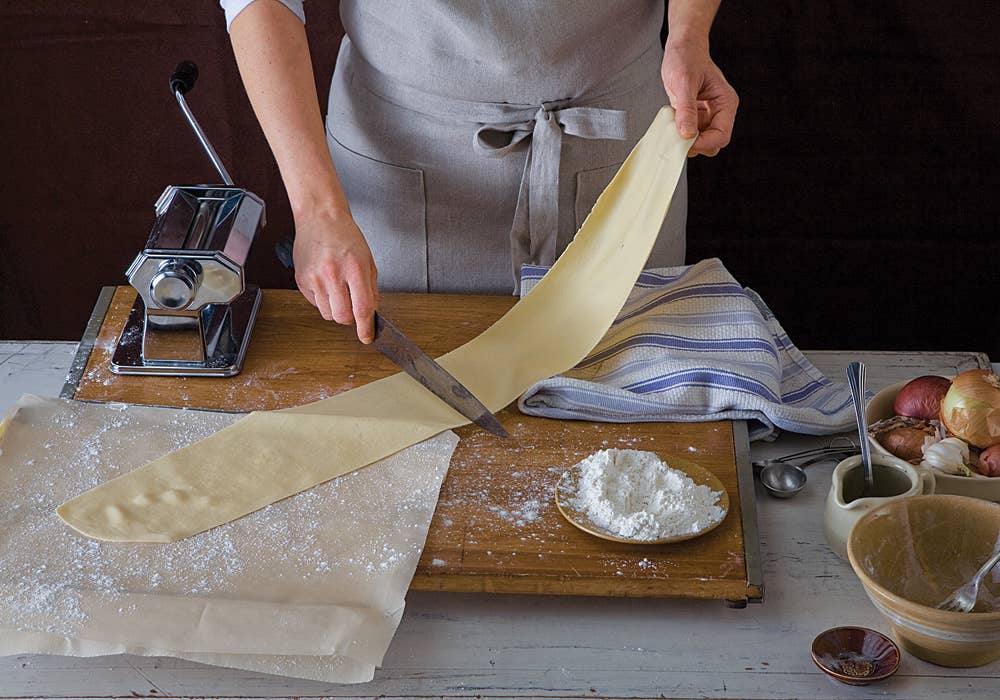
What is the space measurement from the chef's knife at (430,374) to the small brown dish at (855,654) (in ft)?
1.37

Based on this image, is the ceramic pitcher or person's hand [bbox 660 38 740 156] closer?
the ceramic pitcher

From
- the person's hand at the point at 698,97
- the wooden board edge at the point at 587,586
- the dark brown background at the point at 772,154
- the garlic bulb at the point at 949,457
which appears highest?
the person's hand at the point at 698,97

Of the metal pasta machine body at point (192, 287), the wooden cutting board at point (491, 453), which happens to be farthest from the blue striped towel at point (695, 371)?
the metal pasta machine body at point (192, 287)

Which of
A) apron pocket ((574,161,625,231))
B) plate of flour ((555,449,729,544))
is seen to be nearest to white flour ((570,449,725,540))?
plate of flour ((555,449,729,544))

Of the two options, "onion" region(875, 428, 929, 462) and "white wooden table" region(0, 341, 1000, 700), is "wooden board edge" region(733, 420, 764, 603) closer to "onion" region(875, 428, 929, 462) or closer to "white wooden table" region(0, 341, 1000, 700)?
"white wooden table" region(0, 341, 1000, 700)

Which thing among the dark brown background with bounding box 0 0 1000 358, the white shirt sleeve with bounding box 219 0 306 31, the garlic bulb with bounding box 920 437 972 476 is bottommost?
the dark brown background with bounding box 0 0 1000 358

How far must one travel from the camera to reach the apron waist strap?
1449 millimetres

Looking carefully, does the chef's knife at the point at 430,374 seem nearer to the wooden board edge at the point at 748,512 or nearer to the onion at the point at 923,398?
the wooden board edge at the point at 748,512

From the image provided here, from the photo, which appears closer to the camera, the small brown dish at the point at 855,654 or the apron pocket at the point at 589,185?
the small brown dish at the point at 855,654

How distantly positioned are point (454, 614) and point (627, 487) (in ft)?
0.69

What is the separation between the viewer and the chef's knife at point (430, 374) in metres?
1.20

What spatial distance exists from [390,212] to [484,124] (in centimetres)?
20

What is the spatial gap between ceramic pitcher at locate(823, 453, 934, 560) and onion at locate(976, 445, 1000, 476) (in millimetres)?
54

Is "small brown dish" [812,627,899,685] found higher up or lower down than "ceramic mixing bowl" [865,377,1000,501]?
lower down
